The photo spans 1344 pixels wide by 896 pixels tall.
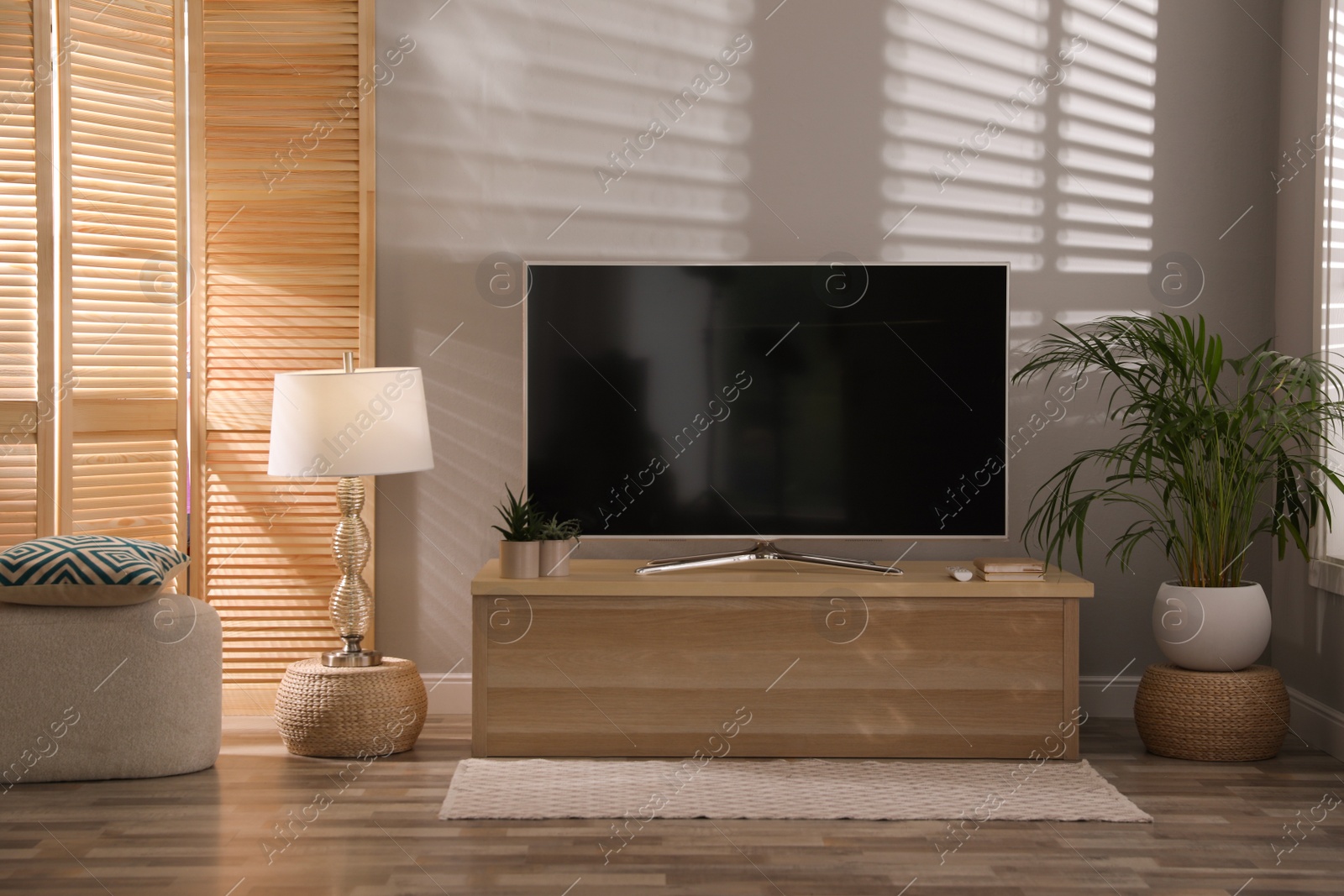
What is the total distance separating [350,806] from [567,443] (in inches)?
44.9

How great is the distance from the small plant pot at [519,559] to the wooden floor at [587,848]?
55 cm

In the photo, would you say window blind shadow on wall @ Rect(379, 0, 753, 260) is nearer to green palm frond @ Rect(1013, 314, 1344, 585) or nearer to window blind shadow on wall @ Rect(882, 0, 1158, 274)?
window blind shadow on wall @ Rect(882, 0, 1158, 274)

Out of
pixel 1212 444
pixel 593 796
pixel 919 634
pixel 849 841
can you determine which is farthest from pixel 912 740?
pixel 1212 444

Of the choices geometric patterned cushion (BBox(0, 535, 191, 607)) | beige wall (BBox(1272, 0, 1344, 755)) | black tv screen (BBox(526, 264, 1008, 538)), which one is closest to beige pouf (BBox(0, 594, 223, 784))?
geometric patterned cushion (BBox(0, 535, 191, 607))

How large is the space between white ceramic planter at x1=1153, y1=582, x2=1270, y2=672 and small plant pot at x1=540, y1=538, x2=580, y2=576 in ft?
5.41

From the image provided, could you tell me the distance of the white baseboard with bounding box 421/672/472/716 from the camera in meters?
3.53

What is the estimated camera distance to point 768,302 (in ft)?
10.6

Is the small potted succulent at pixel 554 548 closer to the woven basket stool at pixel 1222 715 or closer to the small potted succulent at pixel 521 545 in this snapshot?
the small potted succulent at pixel 521 545

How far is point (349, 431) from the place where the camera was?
116 inches

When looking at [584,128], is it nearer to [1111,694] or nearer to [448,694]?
[448,694]

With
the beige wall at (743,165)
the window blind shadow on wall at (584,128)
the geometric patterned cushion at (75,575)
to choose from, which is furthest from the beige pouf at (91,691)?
the window blind shadow on wall at (584,128)

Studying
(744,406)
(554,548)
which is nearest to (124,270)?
(554,548)

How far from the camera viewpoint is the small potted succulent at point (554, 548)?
10.0 feet

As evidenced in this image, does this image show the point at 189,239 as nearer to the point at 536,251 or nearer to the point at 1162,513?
the point at 536,251
